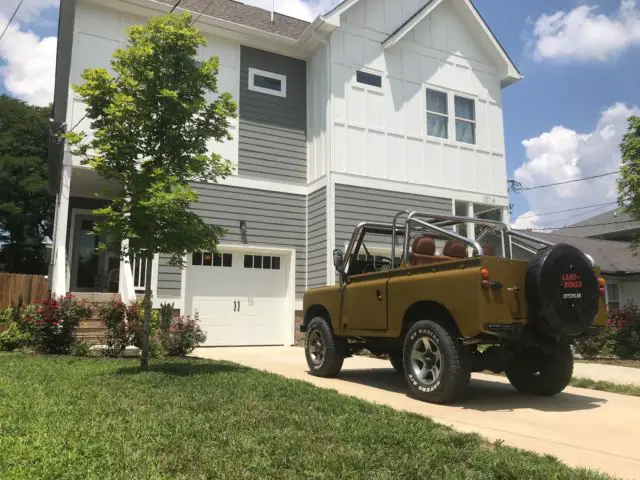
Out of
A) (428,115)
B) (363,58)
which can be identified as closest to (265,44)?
(363,58)

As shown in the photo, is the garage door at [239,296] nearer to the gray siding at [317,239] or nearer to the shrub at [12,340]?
the gray siding at [317,239]

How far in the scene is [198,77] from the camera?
7.66 m

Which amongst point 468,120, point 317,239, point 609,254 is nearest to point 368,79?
point 468,120

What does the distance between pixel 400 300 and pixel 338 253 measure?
167cm

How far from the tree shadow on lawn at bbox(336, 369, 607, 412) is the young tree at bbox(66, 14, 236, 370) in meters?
3.09

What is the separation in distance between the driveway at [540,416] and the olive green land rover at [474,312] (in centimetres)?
33

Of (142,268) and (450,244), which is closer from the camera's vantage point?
(450,244)

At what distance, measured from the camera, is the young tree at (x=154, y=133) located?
718 cm

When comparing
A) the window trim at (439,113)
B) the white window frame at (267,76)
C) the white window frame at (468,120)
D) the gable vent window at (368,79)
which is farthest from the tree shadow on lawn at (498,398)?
the white window frame at (468,120)

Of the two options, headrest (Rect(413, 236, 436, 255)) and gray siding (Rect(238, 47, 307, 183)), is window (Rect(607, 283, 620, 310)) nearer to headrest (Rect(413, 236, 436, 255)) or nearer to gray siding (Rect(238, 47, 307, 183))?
gray siding (Rect(238, 47, 307, 183))

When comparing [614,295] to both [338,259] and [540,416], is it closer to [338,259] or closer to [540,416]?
[338,259]

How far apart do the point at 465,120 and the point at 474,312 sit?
1247 centimetres

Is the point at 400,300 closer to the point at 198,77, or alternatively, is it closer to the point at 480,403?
the point at 480,403

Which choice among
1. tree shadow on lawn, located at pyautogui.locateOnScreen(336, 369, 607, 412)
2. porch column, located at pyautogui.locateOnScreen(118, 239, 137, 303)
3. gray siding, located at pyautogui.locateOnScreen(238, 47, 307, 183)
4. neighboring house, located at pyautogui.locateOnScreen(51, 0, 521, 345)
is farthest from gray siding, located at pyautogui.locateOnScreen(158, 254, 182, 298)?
tree shadow on lawn, located at pyautogui.locateOnScreen(336, 369, 607, 412)
